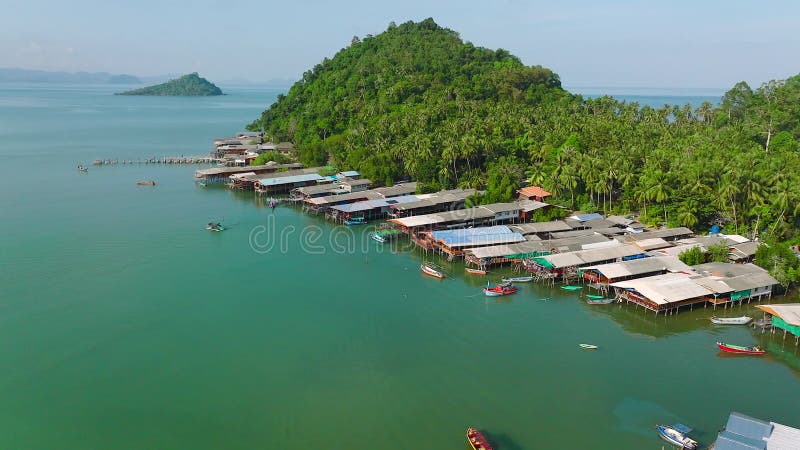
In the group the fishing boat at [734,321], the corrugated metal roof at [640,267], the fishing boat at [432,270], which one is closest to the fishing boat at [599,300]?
the corrugated metal roof at [640,267]

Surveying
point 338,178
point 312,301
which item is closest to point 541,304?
point 312,301

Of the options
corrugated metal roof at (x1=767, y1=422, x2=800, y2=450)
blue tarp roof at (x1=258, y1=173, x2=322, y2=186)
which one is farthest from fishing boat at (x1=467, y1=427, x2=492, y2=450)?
blue tarp roof at (x1=258, y1=173, x2=322, y2=186)

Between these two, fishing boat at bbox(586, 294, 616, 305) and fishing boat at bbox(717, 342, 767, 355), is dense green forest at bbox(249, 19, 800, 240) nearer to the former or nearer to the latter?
fishing boat at bbox(586, 294, 616, 305)

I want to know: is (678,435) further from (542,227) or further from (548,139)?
(548,139)

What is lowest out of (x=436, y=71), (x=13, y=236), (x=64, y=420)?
(x=64, y=420)

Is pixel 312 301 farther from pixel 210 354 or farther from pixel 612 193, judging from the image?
pixel 612 193

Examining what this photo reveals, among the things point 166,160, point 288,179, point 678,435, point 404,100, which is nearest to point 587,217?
point 678,435

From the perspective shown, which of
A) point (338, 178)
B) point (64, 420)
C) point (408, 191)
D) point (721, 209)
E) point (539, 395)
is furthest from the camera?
point (338, 178)

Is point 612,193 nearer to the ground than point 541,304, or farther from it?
farther from it
